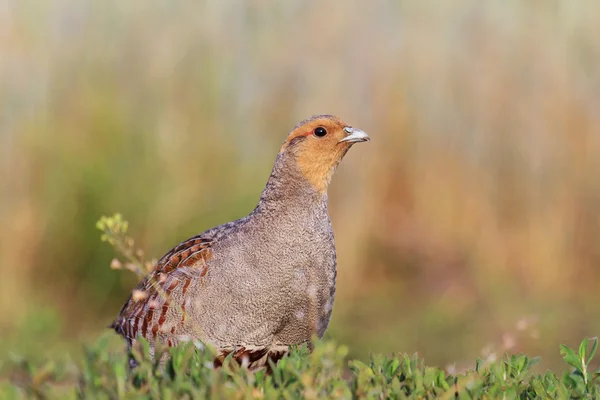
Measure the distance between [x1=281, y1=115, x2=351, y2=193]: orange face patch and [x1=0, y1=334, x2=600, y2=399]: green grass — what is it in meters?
0.94

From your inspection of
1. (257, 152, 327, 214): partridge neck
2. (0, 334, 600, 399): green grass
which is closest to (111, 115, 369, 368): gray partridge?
(257, 152, 327, 214): partridge neck

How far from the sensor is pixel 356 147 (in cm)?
663

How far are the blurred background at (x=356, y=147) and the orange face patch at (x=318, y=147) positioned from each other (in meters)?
2.30

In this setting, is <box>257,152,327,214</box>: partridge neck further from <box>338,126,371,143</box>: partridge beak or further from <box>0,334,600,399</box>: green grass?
<box>0,334,600,399</box>: green grass

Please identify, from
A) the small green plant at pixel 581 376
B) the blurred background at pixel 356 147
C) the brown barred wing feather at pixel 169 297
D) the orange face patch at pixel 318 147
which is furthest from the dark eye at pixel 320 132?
the blurred background at pixel 356 147

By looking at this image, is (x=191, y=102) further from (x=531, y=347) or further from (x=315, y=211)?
(x=315, y=211)

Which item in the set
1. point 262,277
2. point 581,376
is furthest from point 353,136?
point 581,376

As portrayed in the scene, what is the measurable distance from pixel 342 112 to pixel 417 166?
2.10 ft

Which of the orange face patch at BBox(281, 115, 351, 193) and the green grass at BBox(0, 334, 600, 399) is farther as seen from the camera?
the orange face patch at BBox(281, 115, 351, 193)

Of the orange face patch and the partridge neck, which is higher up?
the orange face patch

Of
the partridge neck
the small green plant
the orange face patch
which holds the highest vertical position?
the orange face patch

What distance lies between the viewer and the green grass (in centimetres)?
245

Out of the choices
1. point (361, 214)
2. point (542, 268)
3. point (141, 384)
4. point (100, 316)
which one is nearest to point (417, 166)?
point (361, 214)

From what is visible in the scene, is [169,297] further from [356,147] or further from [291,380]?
[356,147]
